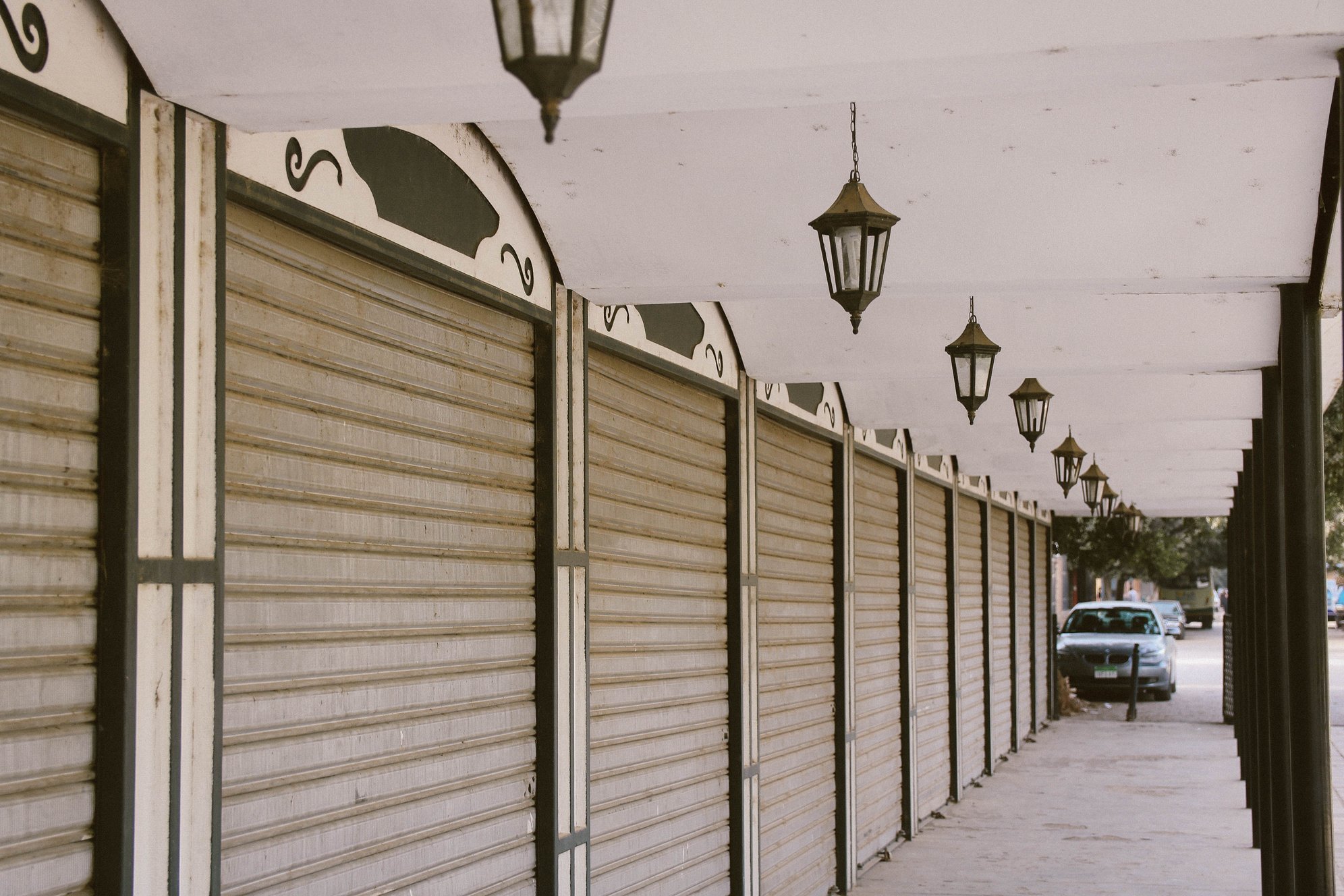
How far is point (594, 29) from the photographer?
2.02 m

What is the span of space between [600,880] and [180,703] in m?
2.96

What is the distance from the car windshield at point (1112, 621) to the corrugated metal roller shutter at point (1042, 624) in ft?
6.76

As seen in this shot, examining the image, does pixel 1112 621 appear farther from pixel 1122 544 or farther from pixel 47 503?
pixel 47 503

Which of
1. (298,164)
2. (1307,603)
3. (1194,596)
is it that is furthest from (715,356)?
(1194,596)

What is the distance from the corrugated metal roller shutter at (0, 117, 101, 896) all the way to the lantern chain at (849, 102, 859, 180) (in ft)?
7.09

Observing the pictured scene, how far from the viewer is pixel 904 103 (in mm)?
4449

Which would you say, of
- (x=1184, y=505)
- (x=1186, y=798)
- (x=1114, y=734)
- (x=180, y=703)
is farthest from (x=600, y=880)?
(x=1184, y=505)

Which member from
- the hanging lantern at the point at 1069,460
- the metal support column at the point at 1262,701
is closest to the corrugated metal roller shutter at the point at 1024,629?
the hanging lantern at the point at 1069,460

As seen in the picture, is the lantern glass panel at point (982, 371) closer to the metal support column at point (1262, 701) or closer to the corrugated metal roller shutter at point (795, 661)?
the metal support column at point (1262, 701)

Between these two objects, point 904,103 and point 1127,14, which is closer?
point 1127,14

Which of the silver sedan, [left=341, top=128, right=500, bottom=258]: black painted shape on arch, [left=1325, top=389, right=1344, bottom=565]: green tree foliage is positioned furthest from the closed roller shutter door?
the silver sedan

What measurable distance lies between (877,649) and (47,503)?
864 centimetres

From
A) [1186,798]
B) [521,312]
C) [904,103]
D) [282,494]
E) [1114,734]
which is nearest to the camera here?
[282,494]

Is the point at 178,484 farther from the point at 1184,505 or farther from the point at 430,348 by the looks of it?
the point at 1184,505
